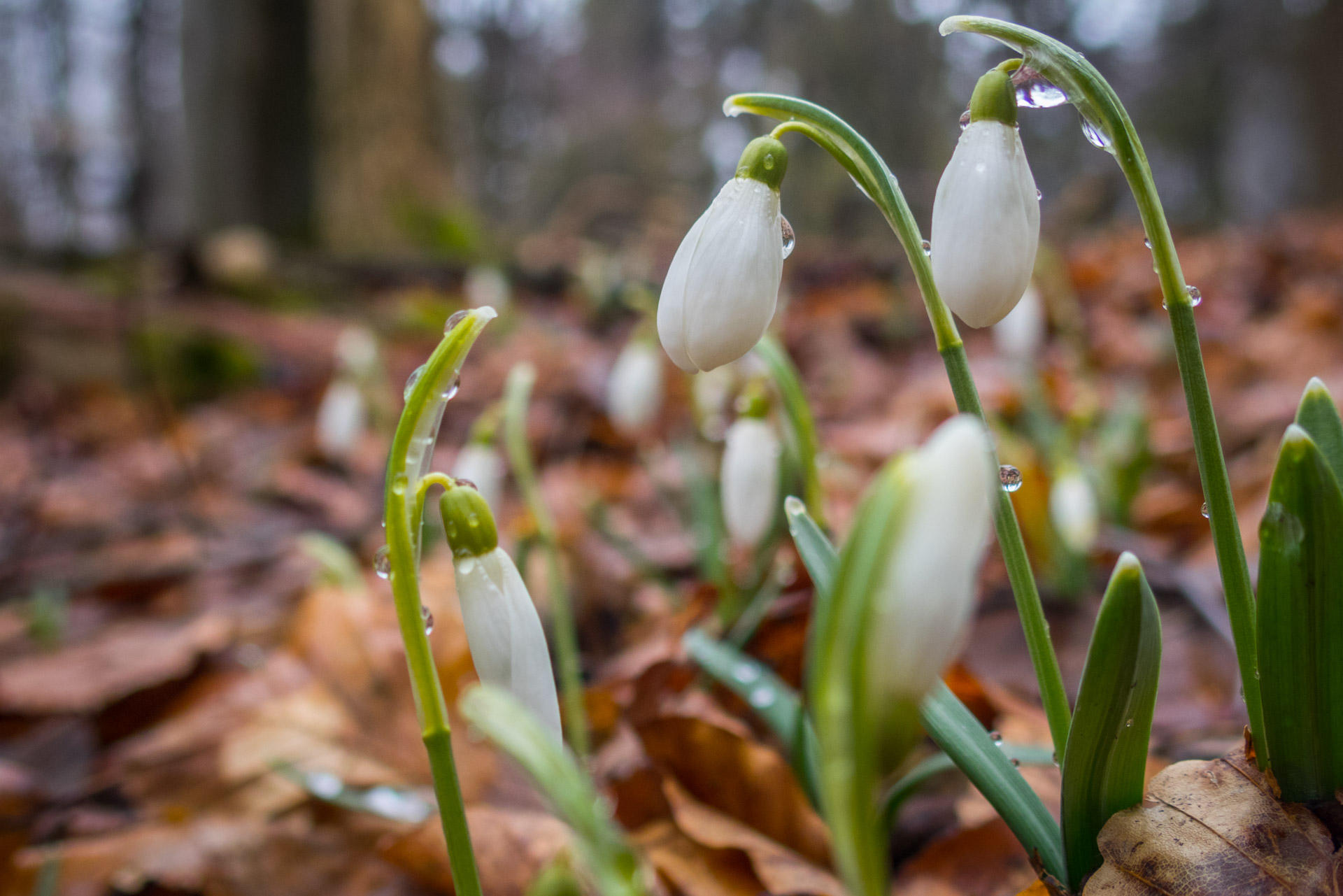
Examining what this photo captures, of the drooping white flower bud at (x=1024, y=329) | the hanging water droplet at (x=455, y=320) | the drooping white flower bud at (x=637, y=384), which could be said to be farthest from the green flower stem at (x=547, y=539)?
the drooping white flower bud at (x=1024, y=329)

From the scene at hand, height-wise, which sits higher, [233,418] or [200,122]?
[200,122]

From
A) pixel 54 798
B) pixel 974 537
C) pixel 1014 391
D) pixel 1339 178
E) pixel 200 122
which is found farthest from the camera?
pixel 1339 178

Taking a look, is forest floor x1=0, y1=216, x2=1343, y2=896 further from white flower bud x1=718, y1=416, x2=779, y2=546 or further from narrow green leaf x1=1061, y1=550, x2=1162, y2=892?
narrow green leaf x1=1061, y1=550, x2=1162, y2=892

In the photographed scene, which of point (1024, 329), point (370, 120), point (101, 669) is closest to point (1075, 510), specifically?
point (1024, 329)

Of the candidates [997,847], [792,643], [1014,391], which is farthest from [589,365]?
[997,847]

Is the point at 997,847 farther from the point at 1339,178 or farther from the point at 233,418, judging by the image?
the point at 1339,178

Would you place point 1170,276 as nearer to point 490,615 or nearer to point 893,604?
point 893,604

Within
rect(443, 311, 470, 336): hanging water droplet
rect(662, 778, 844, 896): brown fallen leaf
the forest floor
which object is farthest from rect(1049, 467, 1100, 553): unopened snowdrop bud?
rect(443, 311, 470, 336): hanging water droplet
